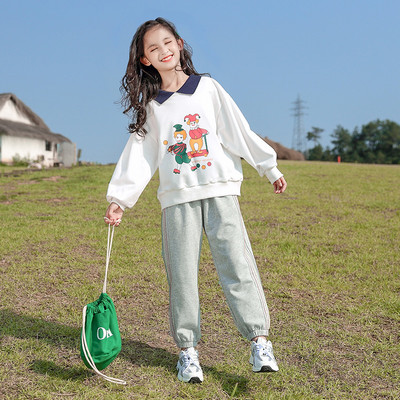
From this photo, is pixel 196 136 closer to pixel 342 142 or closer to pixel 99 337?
pixel 99 337

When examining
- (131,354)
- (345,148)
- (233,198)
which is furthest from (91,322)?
(345,148)

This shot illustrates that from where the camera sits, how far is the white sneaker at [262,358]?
2.62 meters

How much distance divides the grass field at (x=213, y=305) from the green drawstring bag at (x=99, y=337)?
6.2 inches

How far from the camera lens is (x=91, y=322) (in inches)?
106

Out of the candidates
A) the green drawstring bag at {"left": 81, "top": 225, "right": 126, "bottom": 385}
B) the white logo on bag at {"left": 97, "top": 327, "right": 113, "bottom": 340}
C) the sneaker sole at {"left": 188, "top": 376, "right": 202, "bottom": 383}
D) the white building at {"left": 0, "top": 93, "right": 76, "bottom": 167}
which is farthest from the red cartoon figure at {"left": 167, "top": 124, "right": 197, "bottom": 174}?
the white building at {"left": 0, "top": 93, "right": 76, "bottom": 167}

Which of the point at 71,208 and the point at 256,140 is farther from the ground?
the point at 256,140

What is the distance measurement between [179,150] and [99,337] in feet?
3.75

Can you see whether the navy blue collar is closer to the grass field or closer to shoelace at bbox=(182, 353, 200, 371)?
shoelace at bbox=(182, 353, 200, 371)

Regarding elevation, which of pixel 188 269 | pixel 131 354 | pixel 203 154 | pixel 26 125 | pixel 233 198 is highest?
pixel 26 125

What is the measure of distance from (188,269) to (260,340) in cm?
57

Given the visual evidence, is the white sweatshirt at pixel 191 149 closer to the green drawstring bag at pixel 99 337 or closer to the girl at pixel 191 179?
the girl at pixel 191 179

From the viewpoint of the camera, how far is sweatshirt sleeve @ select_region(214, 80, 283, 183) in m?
2.84

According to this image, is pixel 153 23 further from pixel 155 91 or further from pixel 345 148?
pixel 345 148

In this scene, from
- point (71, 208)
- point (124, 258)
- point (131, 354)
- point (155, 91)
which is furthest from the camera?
point (71, 208)
